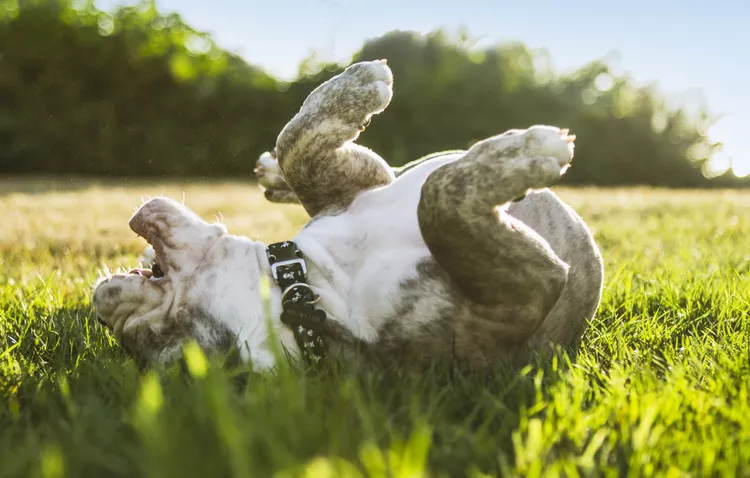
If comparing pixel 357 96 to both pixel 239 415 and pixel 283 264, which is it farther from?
pixel 239 415

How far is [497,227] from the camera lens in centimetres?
205

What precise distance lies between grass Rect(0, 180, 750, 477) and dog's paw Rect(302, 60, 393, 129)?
3.30ft

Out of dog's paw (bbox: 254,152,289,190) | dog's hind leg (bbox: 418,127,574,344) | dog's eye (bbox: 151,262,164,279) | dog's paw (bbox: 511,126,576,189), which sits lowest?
dog's eye (bbox: 151,262,164,279)

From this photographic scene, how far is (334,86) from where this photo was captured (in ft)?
8.78

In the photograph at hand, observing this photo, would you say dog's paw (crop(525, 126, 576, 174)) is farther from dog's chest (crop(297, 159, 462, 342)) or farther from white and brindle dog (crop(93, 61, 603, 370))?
dog's chest (crop(297, 159, 462, 342))

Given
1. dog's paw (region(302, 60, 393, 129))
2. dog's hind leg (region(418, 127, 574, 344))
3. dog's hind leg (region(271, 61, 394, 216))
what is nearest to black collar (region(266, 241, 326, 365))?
dog's hind leg (region(418, 127, 574, 344))

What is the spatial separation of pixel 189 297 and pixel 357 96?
95 cm

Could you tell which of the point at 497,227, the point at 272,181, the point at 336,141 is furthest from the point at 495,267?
the point at 272,181

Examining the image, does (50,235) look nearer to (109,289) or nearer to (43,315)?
(43,315)

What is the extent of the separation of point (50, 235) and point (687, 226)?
5.13m

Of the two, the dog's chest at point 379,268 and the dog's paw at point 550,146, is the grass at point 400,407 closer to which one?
the dog's chest at point 379,268

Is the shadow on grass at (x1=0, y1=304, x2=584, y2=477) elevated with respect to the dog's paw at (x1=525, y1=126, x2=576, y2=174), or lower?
lower

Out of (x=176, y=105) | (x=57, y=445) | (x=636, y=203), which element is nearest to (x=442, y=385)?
(x=57, y=445)

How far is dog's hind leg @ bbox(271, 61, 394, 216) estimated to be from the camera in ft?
8.63
